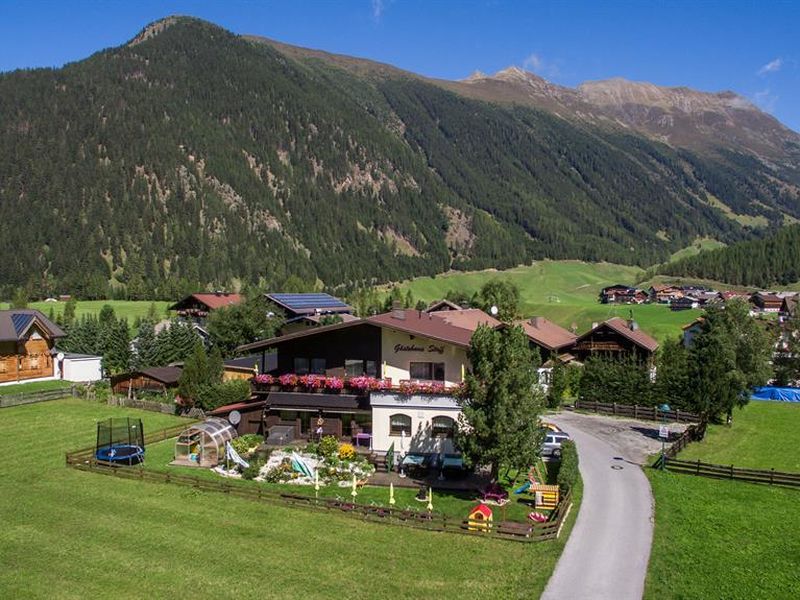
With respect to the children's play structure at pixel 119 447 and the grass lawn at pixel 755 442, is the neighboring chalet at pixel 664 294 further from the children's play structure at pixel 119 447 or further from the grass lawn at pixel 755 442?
the children's play structure at pixel 119 447

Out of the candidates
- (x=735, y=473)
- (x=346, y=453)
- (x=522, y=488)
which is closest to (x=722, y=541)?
(x=522, y=488)

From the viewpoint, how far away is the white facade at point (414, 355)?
41.5m

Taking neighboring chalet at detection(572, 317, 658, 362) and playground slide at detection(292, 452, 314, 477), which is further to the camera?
neighboring chalet at detection(572, 317, 658, 362)

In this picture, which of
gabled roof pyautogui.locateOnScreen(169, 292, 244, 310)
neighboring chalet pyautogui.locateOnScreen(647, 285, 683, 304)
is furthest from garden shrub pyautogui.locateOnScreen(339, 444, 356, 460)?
neighboring chalet pyautogui.locateOnScreen(647, 285, 683, 304)

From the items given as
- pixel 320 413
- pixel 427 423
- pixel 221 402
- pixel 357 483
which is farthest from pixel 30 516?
pixel 221 402

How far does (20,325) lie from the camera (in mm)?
62844

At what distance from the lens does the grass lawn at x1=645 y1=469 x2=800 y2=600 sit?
2280 cm

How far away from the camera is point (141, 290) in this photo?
173 metres

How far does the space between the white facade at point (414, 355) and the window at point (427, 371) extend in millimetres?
184

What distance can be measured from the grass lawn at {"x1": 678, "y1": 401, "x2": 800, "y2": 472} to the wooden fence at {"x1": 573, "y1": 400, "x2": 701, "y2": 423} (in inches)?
89.7

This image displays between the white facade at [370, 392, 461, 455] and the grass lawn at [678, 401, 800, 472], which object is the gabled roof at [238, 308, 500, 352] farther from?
the grass lawn at [678, 401, 800, 472]

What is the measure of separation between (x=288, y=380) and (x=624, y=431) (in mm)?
24872

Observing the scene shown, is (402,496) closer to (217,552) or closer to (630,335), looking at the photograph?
(217,552)

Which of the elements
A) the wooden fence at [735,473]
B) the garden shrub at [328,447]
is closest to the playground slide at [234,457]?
the garden shrub at [328,447]
